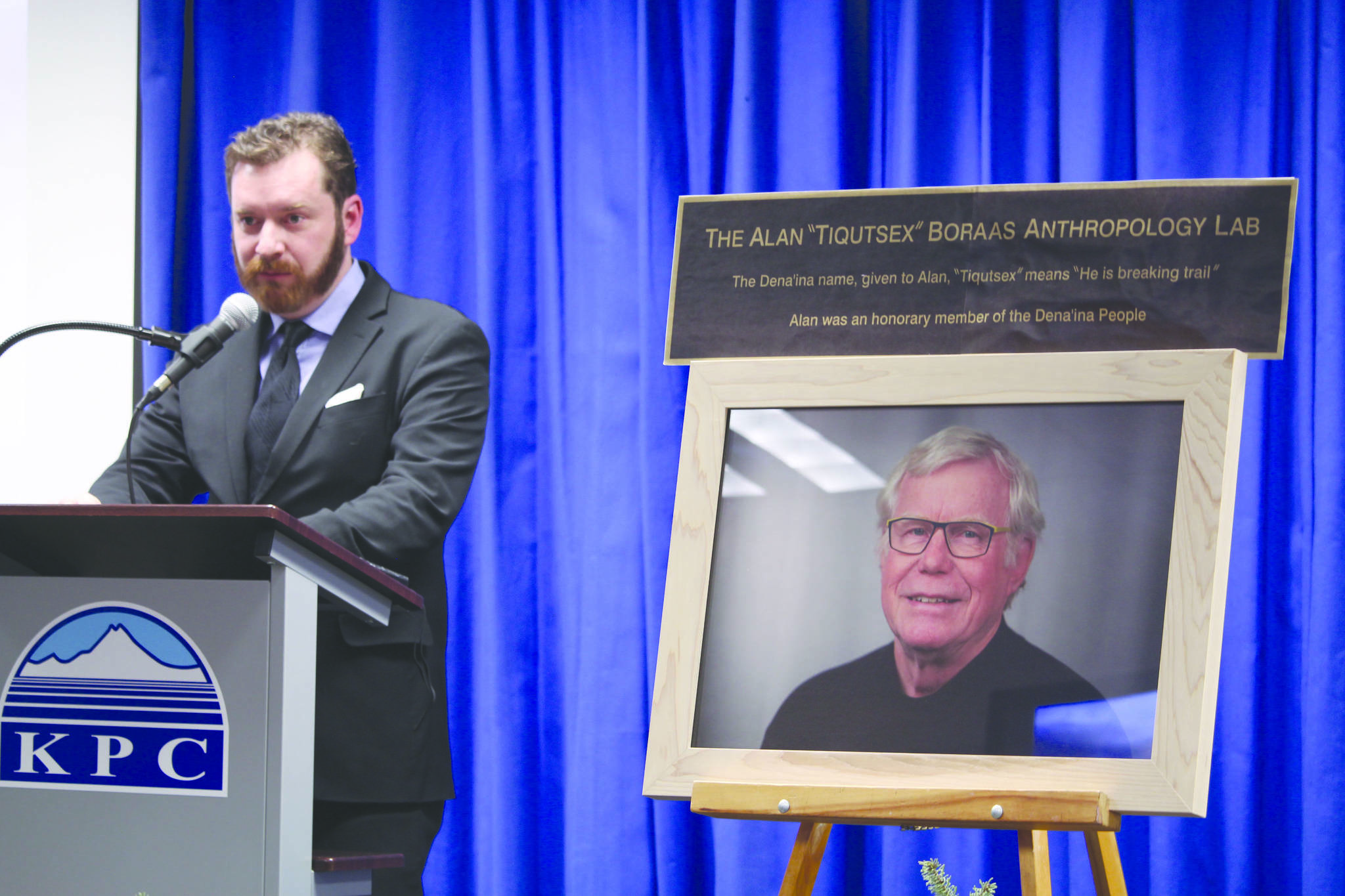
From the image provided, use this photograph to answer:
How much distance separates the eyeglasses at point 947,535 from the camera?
5.11ft

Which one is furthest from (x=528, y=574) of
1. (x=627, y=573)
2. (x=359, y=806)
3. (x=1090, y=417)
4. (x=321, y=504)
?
(x=1090, y=417)

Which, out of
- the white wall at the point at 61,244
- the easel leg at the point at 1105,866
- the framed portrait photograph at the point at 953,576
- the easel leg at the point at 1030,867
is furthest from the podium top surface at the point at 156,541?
the white wall at the point at 61,244

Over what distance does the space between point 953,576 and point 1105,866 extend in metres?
0.41

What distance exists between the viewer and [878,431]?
65.4 inches

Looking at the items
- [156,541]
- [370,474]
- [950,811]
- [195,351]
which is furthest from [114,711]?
[950,811]

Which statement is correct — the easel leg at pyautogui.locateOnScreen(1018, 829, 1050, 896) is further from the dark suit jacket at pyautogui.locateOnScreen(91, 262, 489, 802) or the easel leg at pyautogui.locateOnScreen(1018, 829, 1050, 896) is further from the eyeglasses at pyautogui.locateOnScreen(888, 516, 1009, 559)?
the dark suit jacket at pyautogui.locateOnScreen(91, 262, 489, 802)

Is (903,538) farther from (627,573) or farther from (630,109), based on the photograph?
(630,109)

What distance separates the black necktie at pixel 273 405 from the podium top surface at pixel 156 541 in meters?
0.66

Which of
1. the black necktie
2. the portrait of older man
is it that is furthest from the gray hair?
the black necktie

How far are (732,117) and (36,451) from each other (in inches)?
72.1

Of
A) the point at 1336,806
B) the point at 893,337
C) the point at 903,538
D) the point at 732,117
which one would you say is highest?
the point at 732,117

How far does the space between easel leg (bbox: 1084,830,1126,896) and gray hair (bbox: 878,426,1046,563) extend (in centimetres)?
37

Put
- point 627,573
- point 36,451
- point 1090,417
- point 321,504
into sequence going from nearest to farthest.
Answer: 1. point 1090,417
2. point 321,504
3. point 627,573
4. point 36,451

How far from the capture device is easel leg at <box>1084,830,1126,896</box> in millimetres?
1474
